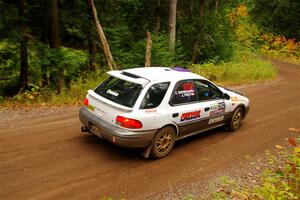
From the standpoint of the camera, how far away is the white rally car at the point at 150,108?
21.0 feet

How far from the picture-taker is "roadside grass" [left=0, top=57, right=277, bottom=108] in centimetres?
1030

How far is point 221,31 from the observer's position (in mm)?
21656

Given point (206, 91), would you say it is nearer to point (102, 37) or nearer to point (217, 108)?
point (217, 108)

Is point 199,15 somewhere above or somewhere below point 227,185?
above

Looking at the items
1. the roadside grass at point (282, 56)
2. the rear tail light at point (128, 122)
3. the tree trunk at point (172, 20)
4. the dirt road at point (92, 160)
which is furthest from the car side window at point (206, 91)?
the roadside grass at point (282, 56)

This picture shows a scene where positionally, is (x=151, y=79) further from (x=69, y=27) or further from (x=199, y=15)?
(x=199, y=15)

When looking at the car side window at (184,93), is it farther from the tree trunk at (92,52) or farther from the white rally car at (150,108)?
the tree trunk at (92,52)

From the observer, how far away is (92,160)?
21.8ft

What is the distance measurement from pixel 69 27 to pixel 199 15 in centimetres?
1008

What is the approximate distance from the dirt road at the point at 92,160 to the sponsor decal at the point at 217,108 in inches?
30.6

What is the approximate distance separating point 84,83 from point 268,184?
8.27 metres

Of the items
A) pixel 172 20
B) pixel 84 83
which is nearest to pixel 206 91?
pixel 84 83

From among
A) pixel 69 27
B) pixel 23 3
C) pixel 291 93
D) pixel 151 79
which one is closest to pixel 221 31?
pixel 291 93

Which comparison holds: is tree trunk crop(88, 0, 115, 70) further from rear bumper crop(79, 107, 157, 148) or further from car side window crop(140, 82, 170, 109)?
rear bumper crop(79, 107, 157, 148)
